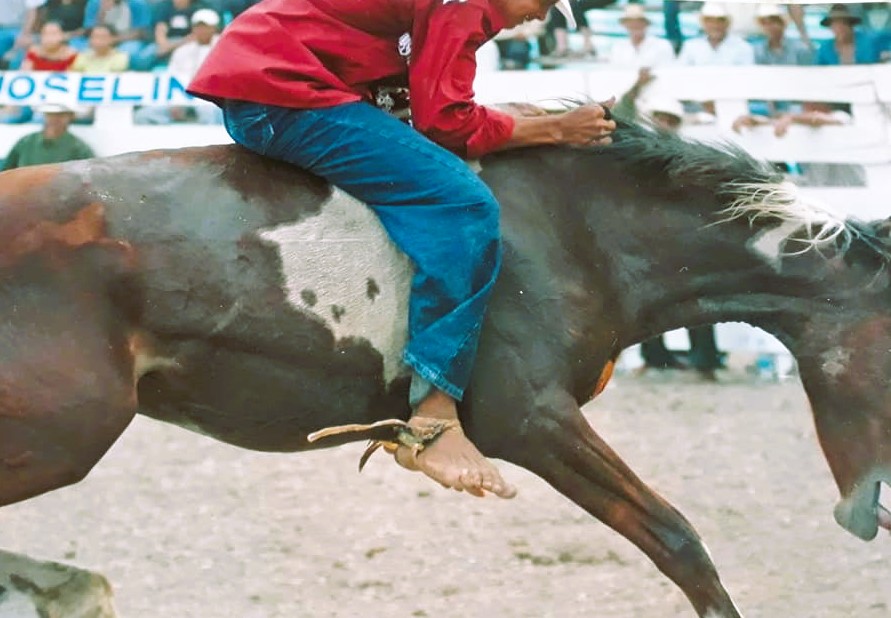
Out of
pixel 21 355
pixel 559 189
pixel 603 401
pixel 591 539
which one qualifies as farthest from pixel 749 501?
pixel 21 355

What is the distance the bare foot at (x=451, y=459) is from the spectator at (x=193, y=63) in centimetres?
627

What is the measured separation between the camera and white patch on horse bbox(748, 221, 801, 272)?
11.4 feet

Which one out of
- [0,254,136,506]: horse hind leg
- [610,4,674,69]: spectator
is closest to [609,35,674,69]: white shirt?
[610,4,674,69]: spectator

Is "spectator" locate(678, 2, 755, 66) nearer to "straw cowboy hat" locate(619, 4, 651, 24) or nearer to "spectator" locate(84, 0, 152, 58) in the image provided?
"straw cowboy hat" locate(619, 4, 651, 24)

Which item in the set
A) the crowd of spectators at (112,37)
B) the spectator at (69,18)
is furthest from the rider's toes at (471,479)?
the spectator at (69,18)

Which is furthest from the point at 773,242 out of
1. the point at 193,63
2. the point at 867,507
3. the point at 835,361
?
the point at 193,63

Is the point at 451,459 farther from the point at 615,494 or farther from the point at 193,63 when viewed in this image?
the point at 193,63

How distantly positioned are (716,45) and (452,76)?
18.3 feet

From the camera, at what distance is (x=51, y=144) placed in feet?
29.3

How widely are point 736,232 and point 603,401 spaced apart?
3.99 metres

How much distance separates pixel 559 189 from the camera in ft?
11.3

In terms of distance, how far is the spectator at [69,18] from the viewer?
31.1 feet

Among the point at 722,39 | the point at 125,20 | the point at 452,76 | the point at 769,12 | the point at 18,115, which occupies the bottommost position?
the point at 18,115

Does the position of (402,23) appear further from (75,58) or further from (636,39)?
(75,58)
